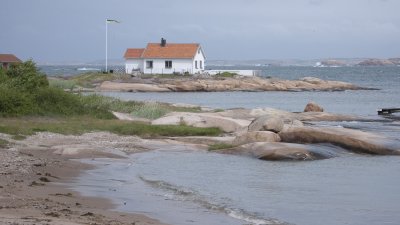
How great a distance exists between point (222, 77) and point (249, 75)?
10211mm

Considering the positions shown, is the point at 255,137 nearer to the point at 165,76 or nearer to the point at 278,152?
the point at 278,152

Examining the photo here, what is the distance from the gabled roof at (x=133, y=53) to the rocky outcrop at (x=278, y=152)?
2850 inches

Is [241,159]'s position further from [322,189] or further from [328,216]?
[328,216]

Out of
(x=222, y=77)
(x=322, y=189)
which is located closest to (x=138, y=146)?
(x=322, y=189)

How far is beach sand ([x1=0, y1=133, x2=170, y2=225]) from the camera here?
12219mm

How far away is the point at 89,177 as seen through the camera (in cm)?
1962

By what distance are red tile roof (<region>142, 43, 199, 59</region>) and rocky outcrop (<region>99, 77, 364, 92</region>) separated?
468 centimetres

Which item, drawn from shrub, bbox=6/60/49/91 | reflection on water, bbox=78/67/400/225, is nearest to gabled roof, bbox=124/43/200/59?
shrub, bbox=6/60/49/91

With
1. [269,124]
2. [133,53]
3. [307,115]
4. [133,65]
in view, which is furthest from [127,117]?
[133,53]

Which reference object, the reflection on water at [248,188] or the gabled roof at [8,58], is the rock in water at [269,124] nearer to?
the reflection on water at [248,188]

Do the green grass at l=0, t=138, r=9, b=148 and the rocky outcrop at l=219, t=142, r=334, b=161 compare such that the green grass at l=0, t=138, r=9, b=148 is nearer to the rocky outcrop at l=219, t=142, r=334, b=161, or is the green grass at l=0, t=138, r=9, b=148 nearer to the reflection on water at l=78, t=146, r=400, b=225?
the reflection on water at l=78, t=146, r=400, b=225

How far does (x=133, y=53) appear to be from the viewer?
99188 millimetres

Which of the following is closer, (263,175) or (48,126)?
(263,175)

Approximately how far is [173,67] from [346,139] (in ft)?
229
